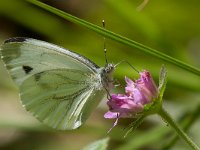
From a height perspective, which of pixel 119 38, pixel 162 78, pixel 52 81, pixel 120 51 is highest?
pixel 120 51

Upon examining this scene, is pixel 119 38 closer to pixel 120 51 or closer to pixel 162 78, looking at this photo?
pixel 162 78

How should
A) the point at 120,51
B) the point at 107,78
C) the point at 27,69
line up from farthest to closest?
1. the point at 120,51
2. the point at 27,69
3. the point at 107,78

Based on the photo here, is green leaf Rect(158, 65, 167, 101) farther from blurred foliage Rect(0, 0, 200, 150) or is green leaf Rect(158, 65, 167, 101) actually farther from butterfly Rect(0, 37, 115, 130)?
blurred foliage Rect(0, 0, 200, 150)

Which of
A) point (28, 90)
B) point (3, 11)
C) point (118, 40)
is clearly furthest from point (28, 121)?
point (118, 40)

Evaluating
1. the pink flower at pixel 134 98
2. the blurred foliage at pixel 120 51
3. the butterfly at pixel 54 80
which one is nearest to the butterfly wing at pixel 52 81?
the butterfly at pixel 54 80

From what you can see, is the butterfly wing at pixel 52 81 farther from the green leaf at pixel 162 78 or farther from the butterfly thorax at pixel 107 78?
the green leaf at pixel 162 78

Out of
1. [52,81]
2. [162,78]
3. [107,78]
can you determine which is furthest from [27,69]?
[162,78]

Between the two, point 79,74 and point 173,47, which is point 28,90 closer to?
point 79,74
